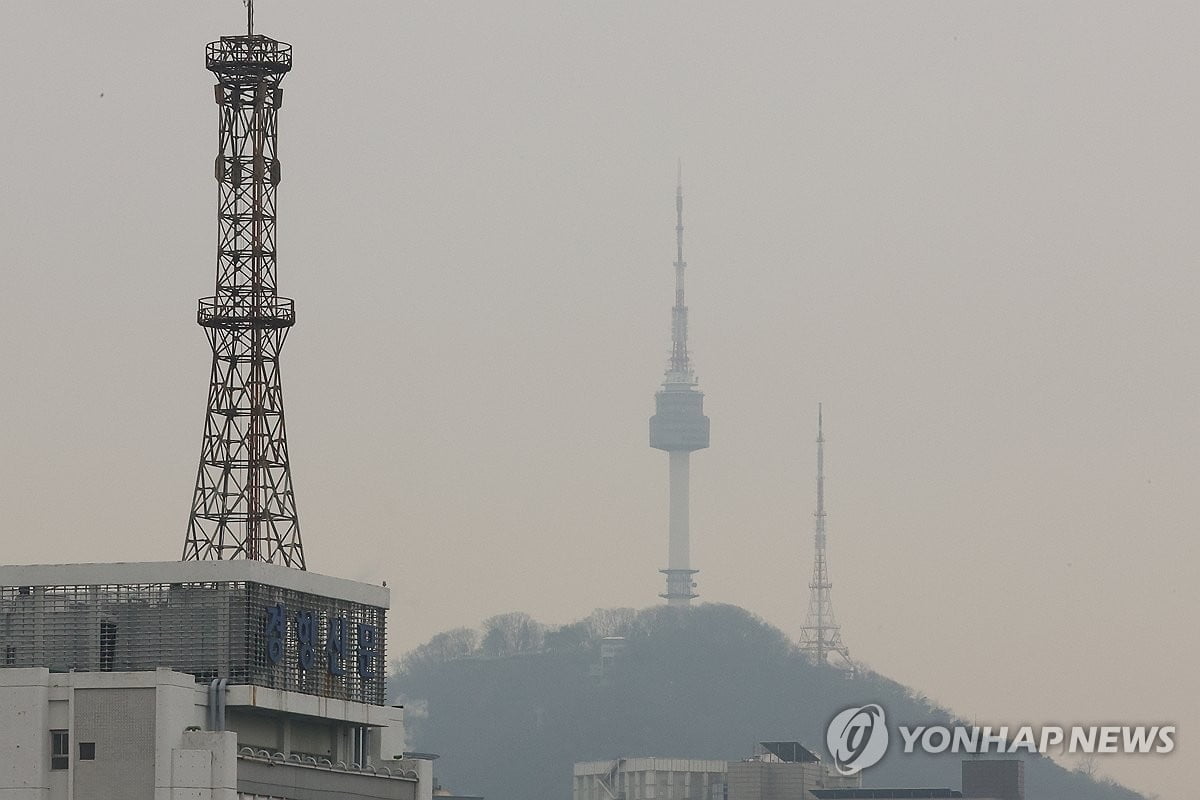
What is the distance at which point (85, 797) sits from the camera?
111250mm

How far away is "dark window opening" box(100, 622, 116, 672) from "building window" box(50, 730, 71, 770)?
231 inches

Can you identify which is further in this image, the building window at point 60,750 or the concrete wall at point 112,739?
the building window at point 60,750

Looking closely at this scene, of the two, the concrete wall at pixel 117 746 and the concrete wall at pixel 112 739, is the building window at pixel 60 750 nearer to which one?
the concrete wall at pixel 112 739

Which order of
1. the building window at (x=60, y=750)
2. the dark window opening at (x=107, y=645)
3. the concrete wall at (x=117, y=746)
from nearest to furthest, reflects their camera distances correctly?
the concrete wall at (x=117, y=746) → the building window at (x=60, y=750) → the dark window opening at (x=107, y=645)

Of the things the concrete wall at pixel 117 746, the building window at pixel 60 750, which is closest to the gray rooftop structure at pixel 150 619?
the building window at pixel 60 750

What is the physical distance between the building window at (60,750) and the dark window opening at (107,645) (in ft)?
19.2

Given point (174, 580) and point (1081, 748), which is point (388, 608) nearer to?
point (174, 580)

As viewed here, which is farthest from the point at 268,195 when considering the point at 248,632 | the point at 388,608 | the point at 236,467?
the point at 248,632

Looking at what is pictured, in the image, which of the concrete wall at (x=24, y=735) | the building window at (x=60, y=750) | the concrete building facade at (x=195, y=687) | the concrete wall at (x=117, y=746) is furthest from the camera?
the building window at (x=60, y=750)

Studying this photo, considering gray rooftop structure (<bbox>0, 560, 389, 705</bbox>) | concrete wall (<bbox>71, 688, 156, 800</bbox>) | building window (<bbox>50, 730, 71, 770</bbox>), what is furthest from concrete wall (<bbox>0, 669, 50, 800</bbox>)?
gray rooftop structure (<bbox>0, 560, 389, 705</bbox>)

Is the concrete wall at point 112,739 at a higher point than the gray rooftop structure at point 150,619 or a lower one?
lower

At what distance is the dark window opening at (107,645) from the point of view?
117625mm

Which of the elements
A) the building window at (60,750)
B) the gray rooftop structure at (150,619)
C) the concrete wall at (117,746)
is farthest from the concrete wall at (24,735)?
the gray rooftop structure at (150,619)

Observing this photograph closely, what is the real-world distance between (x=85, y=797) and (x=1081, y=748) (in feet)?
170
